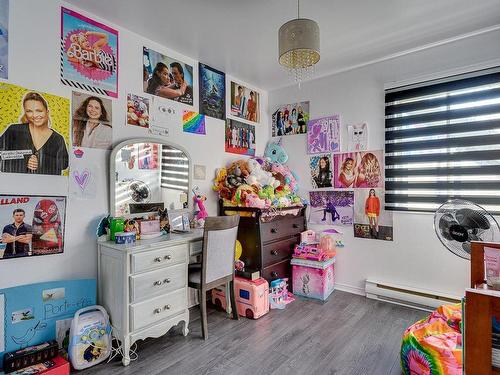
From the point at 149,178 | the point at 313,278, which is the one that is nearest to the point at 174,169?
the point at 149,178

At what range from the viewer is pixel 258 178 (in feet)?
10.5

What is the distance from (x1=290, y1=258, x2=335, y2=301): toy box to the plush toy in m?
0.94

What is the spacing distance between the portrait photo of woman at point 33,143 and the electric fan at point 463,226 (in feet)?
8.94

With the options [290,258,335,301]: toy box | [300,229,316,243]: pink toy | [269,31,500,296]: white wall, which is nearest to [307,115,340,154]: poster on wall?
[269,31,500,296]: white wall

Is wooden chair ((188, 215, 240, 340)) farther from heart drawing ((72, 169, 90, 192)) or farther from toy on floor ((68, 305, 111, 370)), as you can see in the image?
heart drawing ((72, 169, 90, 192))

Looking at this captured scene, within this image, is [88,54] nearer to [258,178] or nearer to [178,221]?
[178,221]

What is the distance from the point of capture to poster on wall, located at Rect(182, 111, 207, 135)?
9.41ft

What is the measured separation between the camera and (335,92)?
11.0 ft

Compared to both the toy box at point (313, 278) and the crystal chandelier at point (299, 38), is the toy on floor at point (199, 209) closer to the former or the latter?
the toy box at point (313, 278)

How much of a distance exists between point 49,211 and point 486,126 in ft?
12.0

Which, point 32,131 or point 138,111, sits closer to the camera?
point 32,131

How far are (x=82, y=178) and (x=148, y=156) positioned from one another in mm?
573

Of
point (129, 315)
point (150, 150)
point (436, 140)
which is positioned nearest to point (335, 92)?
point (436, 140)

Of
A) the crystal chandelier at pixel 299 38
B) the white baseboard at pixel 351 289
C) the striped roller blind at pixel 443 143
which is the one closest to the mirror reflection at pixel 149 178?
the crystal chandelier at pixel 299 38
